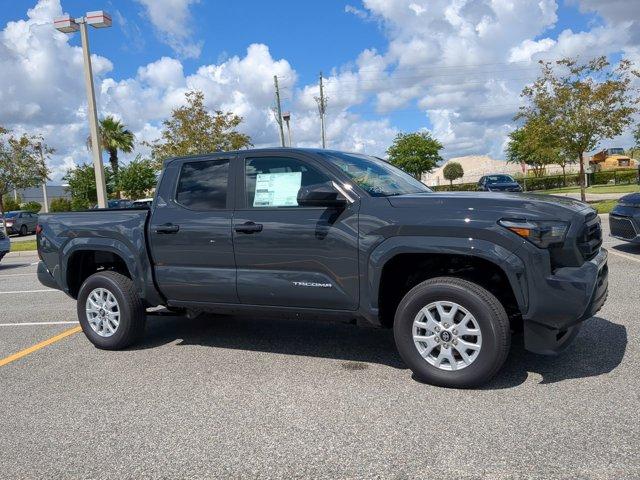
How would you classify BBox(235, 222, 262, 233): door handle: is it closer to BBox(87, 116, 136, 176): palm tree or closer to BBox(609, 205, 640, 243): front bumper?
BBox(609, 205, 640, 243): front bumper

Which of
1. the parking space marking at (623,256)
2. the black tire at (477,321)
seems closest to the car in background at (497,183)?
the parking space marking at (623,256)

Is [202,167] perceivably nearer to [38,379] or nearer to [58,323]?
[38,379]

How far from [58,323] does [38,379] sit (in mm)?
2360

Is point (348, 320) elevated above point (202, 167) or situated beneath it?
situated beneath

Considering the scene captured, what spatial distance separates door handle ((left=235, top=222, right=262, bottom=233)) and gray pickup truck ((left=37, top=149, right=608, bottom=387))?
0.6 inches

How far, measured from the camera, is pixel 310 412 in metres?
3.79

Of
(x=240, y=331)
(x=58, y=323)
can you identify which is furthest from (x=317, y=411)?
(x=58, y=323)

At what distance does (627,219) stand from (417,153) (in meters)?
52.7

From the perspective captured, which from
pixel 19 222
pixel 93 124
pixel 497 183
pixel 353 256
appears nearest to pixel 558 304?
pixel 353 256

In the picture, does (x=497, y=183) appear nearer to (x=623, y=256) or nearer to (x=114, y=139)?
(x=623, y=256)

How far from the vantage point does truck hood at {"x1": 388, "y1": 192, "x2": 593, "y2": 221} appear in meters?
3.87

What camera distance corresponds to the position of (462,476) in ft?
9.50

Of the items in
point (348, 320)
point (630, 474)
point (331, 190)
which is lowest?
point (630, 474)

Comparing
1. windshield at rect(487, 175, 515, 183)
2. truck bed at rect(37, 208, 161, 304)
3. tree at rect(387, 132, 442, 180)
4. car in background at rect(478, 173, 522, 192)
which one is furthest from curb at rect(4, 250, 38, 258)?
tree at rect(387, 132, 442, 180)
